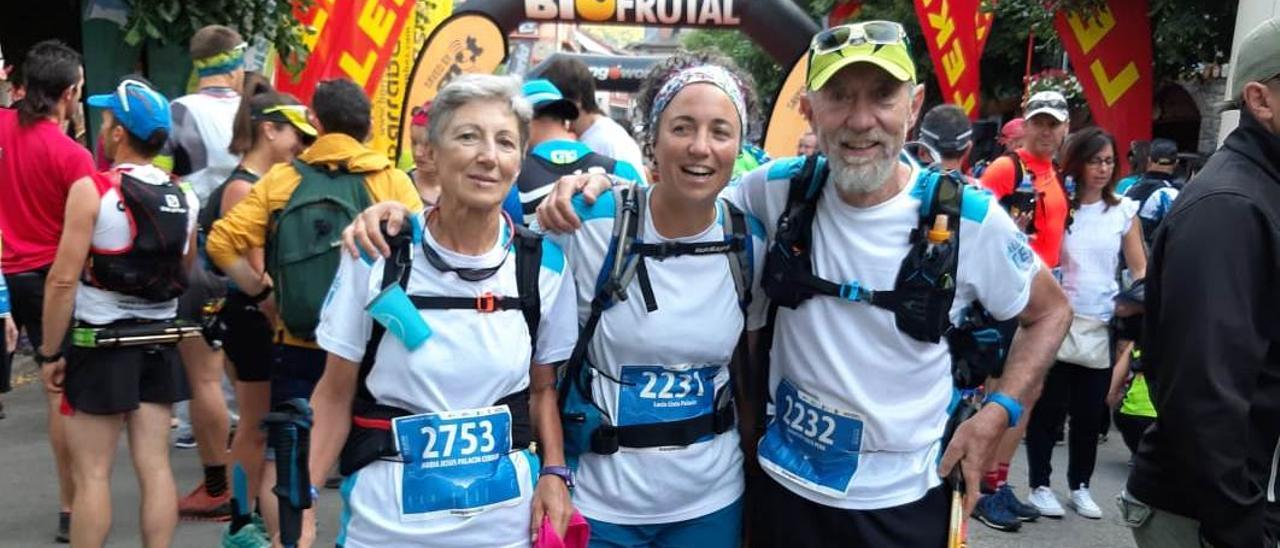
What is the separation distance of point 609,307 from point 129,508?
12.3ft

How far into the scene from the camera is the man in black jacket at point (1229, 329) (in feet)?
7.96

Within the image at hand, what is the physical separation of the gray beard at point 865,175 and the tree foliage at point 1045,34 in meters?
1.93

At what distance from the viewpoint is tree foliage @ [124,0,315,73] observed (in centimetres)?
824

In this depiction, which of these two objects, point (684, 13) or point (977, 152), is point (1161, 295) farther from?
point (684, 13)

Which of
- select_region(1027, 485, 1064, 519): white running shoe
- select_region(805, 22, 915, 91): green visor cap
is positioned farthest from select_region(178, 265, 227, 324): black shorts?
select_region(1027, 485, 1064, 519): white running shoe

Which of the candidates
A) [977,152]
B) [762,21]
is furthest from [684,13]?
[977,152]

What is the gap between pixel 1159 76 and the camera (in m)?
13.6

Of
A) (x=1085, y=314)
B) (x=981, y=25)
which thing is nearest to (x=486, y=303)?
(x=1085, y=314)

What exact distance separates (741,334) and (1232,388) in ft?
3.48

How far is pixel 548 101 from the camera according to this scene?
4801 mm

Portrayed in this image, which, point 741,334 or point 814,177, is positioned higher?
point 814,177

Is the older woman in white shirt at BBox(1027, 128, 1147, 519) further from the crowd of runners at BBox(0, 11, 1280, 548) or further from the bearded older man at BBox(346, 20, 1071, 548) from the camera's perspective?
the bearded older man at BBox(346, 20, 1071, 548)

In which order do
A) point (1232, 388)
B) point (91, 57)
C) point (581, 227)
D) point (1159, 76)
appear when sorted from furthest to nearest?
point (1159, 76) → point (91, 57) → point (581, 227) → point (1232, 388)

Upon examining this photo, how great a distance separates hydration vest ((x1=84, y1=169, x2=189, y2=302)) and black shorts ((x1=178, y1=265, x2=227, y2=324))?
0.35 m
